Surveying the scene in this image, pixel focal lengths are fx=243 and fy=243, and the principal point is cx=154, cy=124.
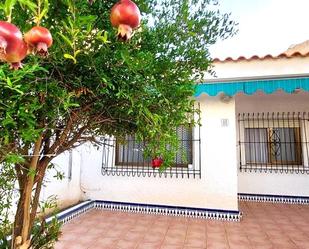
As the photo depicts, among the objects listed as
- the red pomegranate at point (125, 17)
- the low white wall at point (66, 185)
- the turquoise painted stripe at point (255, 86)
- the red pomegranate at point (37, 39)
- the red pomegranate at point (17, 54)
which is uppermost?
the turquoise painted stripe at point (255, 86)

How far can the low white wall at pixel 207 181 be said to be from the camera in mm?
8938

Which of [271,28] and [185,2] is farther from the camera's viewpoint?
[271,28]

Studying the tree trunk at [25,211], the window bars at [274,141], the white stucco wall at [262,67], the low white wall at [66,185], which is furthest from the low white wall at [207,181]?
the tree trunk at [25,211]

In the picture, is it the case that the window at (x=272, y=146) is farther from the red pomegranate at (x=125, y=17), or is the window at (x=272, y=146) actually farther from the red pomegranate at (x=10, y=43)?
the red pomegranate at (x=10, y=43)

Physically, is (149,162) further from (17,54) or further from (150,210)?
(17,54)

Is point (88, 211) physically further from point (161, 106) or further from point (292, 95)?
point (292, 95)

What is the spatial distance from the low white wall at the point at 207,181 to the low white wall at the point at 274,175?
317cm

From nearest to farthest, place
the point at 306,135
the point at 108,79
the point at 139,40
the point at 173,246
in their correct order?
the point at 108,79
the point at 139,40
the point at 173,246
the point at 306,135

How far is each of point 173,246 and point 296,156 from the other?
8.52m

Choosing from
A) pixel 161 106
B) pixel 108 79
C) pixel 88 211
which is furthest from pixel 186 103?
pixel 88 211

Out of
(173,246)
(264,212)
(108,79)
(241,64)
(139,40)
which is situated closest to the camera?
(108,79)

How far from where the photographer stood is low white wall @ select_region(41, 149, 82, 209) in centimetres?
847

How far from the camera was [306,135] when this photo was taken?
Answer: 37.6ft

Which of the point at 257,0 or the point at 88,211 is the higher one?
the point at 257,0
